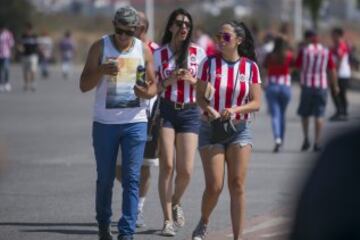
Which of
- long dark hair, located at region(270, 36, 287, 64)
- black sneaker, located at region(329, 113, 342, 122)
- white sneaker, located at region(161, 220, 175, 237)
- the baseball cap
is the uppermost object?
the baseball cap

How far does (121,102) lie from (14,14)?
50.0m

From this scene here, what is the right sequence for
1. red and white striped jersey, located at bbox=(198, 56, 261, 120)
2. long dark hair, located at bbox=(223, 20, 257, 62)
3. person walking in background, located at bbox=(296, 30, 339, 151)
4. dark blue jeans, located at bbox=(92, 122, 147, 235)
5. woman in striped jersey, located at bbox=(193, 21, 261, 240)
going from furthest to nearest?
person walking in background, located at bbox=(296, 30, 339, 151), long dark hair, located at bbox=(223, 20, 257, 62), red and white striped jersey, located at bbox=(198, 56, 261, 120), woman in striped jersey, located at bbox=(193, 21, 261, 240), dark blue jeans, located at bbox=(92, 122, 147, 235)

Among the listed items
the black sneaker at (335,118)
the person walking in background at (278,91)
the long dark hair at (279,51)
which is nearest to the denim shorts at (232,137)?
the person walking in background at (278,91)

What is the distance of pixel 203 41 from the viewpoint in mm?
24453

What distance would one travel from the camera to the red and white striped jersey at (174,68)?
9.36 meters

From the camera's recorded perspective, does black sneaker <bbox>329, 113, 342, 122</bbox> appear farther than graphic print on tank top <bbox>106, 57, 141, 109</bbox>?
Yes

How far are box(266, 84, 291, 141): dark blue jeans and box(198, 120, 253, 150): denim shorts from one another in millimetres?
7715

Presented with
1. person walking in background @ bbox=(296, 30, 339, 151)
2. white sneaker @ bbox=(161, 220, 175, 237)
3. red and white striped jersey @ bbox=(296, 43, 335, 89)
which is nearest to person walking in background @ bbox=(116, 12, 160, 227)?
white sneaker @ bbox=(161, 220, 175, 237)

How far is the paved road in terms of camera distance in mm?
9430

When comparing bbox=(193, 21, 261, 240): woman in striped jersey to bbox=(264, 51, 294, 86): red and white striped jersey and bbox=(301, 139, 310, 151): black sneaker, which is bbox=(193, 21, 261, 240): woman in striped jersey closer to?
bbox=(264, 51, 294, 86): red and white striped jersey

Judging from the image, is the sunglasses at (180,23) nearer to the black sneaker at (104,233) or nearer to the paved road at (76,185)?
the paved road at (76,185)

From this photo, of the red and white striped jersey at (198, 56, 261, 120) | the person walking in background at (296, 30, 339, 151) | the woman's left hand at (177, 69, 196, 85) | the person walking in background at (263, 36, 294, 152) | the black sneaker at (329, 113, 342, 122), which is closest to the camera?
the red and white striped jersey at (198, 56, 261, 120)

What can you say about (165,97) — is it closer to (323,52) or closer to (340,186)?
(340,186)

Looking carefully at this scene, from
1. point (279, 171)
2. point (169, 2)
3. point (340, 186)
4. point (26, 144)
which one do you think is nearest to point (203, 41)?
point (26, 144)
